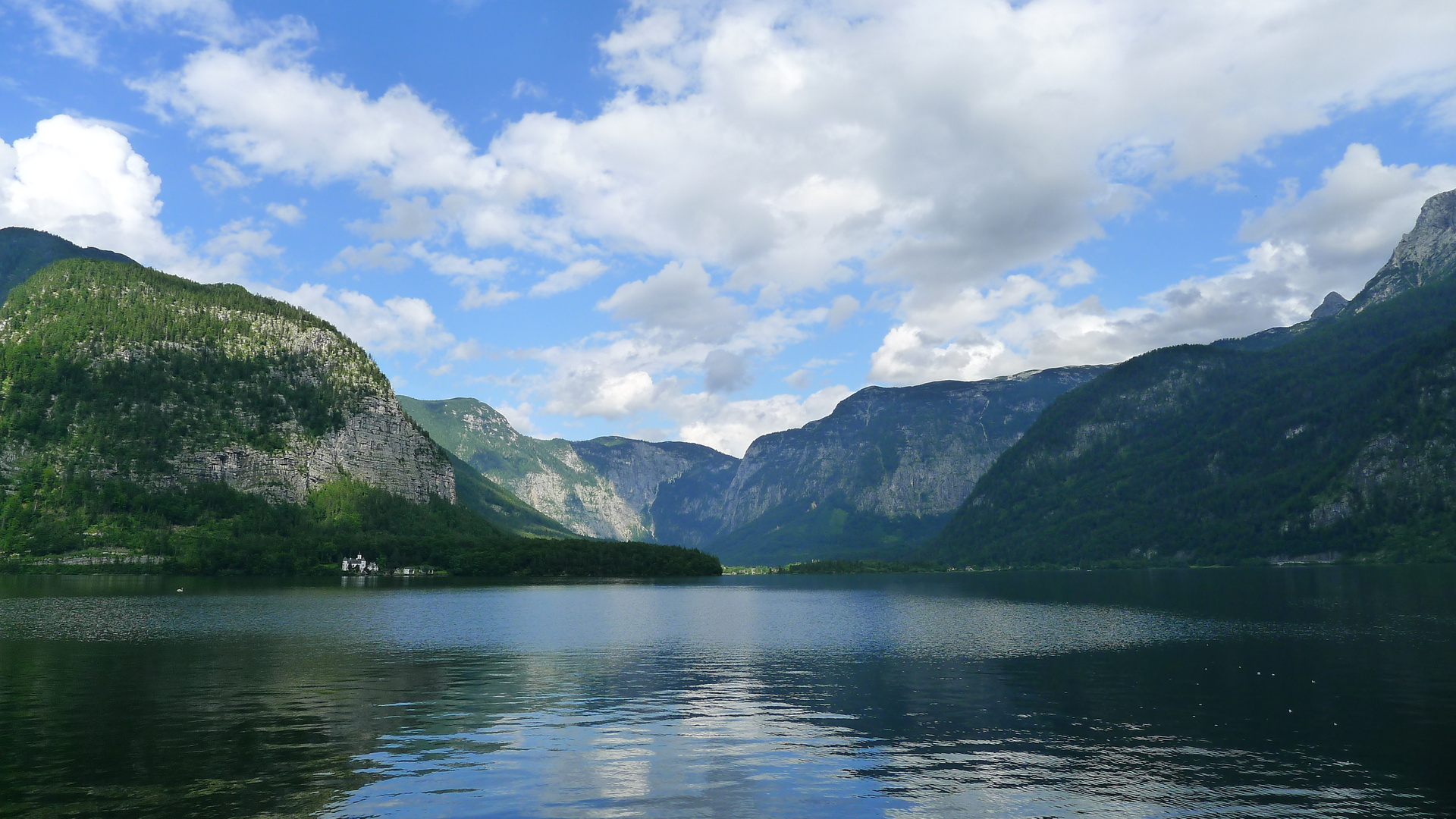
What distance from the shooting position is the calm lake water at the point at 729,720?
1396 inches

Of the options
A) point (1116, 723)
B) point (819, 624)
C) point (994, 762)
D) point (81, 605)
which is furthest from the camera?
point (81, 605)

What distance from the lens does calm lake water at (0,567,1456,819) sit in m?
35.5

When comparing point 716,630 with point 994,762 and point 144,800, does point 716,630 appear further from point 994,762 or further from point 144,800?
point 144,800

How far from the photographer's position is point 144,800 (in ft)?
111

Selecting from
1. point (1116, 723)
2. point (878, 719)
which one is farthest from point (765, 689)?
point (1116, 723)

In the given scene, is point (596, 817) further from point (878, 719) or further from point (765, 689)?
point (765, 689)

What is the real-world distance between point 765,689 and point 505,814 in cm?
3495

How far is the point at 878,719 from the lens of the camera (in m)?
53.0

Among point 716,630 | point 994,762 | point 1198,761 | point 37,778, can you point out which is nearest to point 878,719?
point 994,762

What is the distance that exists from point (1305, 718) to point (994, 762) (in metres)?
24.8

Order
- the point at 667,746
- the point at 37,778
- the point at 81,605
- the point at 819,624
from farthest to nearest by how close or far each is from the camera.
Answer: the point at 81,605, the point at 819,624, the point at 667,746, the point at 37,778

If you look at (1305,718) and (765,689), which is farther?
(765,689)

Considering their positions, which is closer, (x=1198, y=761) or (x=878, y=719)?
(x=1198, y=761)

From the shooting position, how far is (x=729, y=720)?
52688mm
